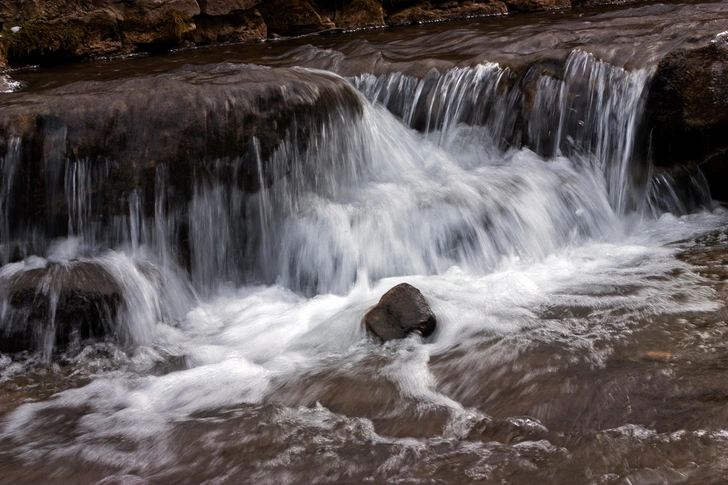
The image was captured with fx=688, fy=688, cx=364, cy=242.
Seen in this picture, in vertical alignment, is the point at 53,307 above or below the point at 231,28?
below

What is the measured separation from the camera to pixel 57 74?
7887 millimetres

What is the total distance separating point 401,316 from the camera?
3891 mm

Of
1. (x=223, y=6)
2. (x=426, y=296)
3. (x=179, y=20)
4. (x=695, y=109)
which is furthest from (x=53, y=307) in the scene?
(x=223, y=6)

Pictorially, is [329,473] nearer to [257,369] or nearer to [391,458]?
[391,458]

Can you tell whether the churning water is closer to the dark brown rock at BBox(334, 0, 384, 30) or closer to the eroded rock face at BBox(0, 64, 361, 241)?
the eroded rock face at BBox(0, 64, 361, 241)

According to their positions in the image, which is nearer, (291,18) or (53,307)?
(53,307)

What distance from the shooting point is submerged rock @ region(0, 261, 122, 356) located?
4172 millimetres

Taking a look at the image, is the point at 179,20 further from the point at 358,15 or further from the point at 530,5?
the point at 530,5

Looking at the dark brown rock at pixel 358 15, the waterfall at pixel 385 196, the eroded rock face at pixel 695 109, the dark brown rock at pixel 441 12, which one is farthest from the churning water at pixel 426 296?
the dark brown rock at pixel 441 12

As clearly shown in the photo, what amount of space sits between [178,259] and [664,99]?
403cm

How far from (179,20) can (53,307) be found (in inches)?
260

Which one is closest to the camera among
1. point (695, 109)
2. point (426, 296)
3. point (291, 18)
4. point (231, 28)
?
point (426, 296)

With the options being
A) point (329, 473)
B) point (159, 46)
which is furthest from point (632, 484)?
point (159, 46)

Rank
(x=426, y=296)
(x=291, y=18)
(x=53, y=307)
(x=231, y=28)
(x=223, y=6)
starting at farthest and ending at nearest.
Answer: (x=291, y=18)
(x=231, y=28)
(x=223, y=6)
(x=426, y=296)
(x=53, y=307)
